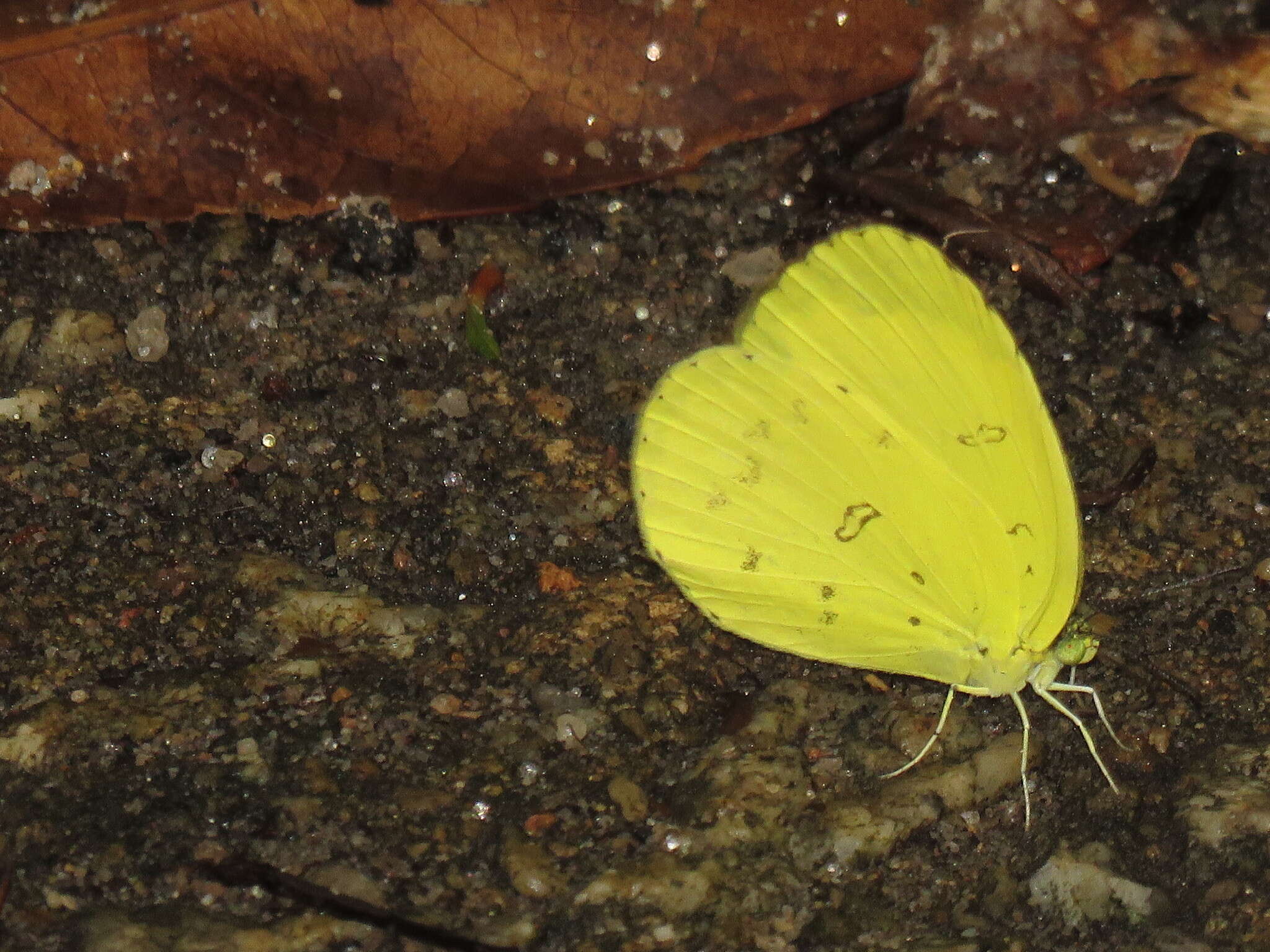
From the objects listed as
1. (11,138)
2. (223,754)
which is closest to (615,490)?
(223,754)

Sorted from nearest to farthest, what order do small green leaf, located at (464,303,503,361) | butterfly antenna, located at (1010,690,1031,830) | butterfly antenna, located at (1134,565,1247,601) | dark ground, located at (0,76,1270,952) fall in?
dark ground, located at (0,76,1270,952) → butterfly antenna, located at (1010,690,1031,830) → butterfly antenna, located at (1134,565,1247,601) → small green leaf, located at (464,303,503,361)

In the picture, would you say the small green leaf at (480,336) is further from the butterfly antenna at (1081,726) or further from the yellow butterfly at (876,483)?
the butterfly antenna at (1081,726)

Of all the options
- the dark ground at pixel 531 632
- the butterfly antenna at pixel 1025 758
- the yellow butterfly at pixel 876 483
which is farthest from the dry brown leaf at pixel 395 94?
the butterfly antenna at pixel 1025 758

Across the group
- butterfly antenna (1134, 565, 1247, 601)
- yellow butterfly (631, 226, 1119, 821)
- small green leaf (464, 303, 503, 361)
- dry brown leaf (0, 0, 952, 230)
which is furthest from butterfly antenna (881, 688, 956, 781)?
dry brown leaf (0, 0, 952, 230)

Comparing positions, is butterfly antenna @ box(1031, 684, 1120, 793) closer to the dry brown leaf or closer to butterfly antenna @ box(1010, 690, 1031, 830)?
butterfly antenna @ box(1010, 690, 1031, 830)

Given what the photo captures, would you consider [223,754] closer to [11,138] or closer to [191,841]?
[191,841]

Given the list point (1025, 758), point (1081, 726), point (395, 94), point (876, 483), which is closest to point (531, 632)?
point (876, 483)
